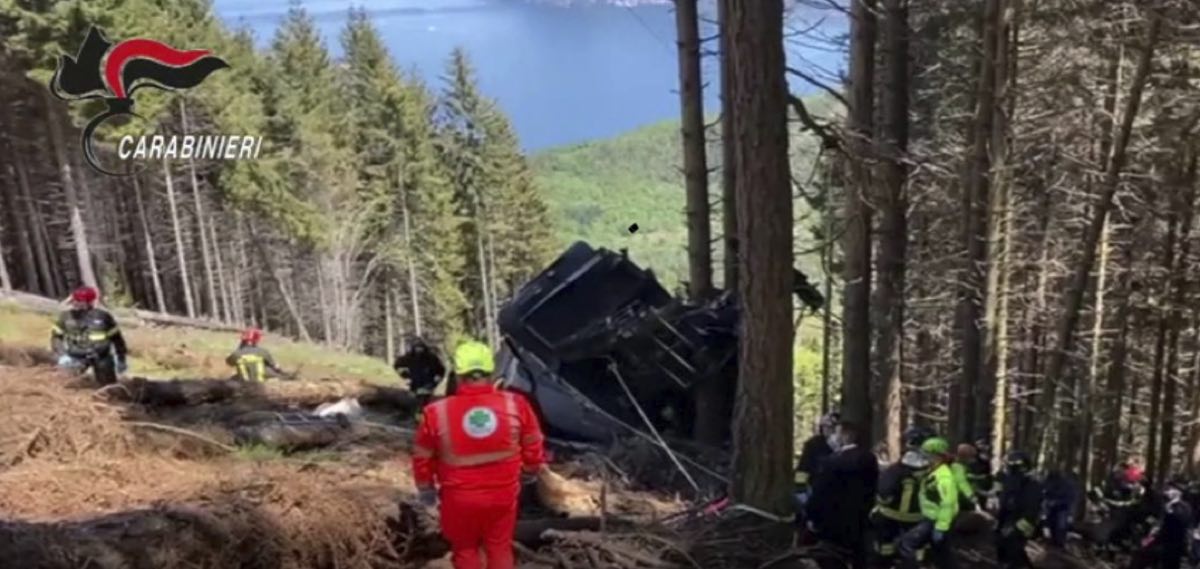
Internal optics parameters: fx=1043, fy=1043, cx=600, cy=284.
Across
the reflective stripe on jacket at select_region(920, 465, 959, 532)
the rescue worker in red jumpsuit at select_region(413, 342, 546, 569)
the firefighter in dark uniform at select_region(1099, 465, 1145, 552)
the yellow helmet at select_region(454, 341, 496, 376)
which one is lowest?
the firefighter in dark uniform at select_region(1099, 465, 1145, 552)

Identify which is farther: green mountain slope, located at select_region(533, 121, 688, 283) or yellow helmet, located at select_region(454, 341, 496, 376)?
green mountain slope, located at select_region(533, 121, 688, 283)

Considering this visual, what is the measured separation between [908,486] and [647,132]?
4347 inches

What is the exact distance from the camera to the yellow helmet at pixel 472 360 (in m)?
5.40

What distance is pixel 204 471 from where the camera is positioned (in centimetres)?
802

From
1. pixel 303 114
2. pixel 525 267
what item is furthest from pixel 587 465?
pixel 525 267

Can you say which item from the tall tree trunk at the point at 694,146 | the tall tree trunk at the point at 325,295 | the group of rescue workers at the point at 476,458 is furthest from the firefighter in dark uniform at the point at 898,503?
the tall tree trunk at the point at 325,295

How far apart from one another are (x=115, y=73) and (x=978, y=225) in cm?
2752

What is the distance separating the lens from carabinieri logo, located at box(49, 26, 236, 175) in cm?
3048

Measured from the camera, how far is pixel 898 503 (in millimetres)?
8625

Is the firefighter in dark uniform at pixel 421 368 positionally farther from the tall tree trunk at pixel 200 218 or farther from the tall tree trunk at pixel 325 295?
the tall tree trunk at pixel 325 295

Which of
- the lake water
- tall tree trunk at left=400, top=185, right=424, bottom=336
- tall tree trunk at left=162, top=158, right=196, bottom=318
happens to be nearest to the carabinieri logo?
tall tree trunk at left=162, top=158, right=196, bottom=318

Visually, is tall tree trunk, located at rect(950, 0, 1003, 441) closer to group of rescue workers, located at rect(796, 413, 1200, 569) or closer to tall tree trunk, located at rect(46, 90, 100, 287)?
group of rescue workers, located at rect(796, 413, 1200, 569)

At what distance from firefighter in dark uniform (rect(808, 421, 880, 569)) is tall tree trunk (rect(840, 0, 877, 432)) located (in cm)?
448

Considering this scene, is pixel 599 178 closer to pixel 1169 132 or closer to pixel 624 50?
pixel 624 50
